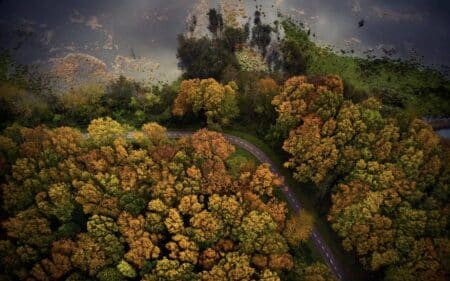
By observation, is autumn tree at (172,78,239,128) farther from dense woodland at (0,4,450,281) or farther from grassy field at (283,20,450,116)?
grassy field at (283,20,450,116)

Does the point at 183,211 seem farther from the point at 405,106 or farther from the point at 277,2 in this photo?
the point at 277,2

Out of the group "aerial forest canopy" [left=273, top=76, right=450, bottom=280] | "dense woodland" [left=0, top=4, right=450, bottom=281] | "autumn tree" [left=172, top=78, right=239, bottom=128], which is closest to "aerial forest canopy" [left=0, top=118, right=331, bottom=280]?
"dense woodland" [left=0, top=4, right=450, bottom=281]

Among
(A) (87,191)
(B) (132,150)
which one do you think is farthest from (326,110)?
(A) (87,191)

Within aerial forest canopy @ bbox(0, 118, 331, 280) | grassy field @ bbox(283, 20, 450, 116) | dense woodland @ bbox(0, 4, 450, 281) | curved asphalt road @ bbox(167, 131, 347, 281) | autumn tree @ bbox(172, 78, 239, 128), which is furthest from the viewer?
grassy field @ bbox(283, 20, 450, 116)

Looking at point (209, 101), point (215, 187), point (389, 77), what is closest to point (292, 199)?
point (215, 187)

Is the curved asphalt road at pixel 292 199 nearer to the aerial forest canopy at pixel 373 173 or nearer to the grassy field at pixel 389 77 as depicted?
the aerial forest canopy at pixel 373 173

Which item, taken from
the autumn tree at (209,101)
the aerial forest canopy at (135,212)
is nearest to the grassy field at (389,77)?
the autumn tree at (209,101)
